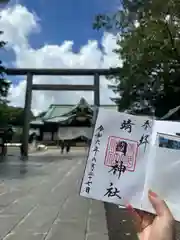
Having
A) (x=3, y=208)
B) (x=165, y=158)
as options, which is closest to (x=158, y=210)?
(x=165, y=158)

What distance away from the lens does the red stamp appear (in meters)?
1.67

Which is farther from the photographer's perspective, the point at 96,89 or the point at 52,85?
the point at 52,85

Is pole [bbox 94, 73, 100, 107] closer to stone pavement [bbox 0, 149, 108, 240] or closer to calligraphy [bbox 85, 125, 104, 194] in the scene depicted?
stone pavement [bbox 0, 149, 108, 240]

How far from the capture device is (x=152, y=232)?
1674 millimetres

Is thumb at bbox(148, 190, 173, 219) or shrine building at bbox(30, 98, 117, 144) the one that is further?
shrine building at bbox(30, 98, 117, 144)

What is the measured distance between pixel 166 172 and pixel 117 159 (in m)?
0.20

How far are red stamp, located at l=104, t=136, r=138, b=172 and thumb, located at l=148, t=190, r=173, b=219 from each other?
130 millimetres

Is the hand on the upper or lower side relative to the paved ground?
upper

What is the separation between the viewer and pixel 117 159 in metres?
1.67

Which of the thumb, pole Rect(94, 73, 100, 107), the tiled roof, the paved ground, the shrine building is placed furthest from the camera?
the tiled roof

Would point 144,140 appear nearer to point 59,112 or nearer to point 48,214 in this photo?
point 48,214

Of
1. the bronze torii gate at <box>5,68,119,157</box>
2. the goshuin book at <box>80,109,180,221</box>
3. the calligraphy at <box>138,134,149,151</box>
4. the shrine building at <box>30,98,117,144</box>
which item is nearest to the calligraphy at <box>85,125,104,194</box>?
the goshuin book at <box>80,109,180,221</box>

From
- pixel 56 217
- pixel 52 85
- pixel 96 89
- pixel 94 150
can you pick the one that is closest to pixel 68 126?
pixel 52 85

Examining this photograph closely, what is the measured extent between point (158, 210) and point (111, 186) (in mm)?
200
